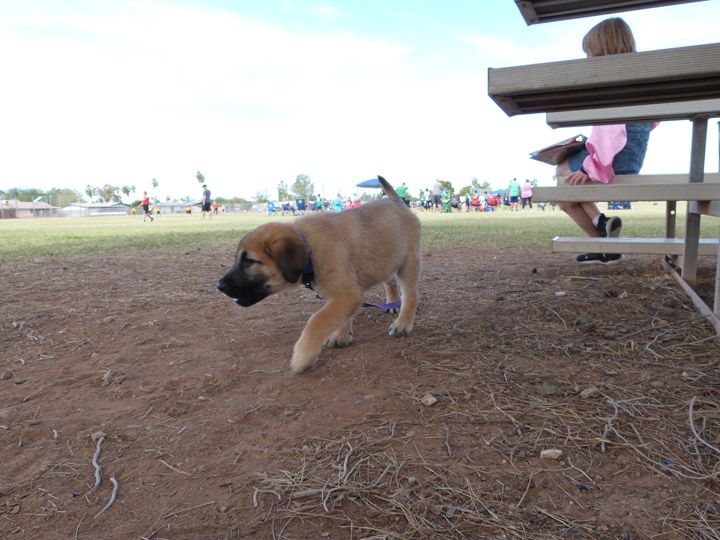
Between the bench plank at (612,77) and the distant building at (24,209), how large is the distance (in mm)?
67914

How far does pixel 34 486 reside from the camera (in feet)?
5.47

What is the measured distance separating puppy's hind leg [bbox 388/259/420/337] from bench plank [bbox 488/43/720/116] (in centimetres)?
151

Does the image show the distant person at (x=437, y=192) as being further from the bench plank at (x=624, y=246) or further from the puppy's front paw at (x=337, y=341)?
the puppy's front paw at (x=337, y=341)

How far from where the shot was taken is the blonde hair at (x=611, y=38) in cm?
417

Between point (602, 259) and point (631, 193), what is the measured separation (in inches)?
61.5

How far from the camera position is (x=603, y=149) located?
15.4ft

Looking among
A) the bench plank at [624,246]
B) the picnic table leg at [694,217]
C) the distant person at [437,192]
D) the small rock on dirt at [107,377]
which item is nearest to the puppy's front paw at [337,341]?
the small rock on dirt at [107,377]

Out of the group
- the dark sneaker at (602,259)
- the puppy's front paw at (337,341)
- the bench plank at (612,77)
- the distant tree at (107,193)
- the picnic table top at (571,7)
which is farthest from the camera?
the distant tree at (107,193)

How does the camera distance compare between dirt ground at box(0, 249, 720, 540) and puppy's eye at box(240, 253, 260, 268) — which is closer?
dirt ground at box(0, 249, 720, 540)

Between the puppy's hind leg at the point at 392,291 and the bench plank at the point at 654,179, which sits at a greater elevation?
the bench plank at the point at 654,179

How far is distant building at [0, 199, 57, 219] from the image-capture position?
58159 millimetres

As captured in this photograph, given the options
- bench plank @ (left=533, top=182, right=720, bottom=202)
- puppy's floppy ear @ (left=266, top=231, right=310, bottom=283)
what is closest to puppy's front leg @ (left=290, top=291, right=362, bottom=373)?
puppy's floppy ear @ (left=266, top=231, right=310, bottom=283)

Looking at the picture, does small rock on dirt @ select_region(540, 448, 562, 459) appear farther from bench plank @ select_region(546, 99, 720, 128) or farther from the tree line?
the tree line

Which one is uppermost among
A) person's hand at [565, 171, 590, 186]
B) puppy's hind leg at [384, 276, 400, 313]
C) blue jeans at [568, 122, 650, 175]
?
blue jeans at [568, 122, 650, 175]
